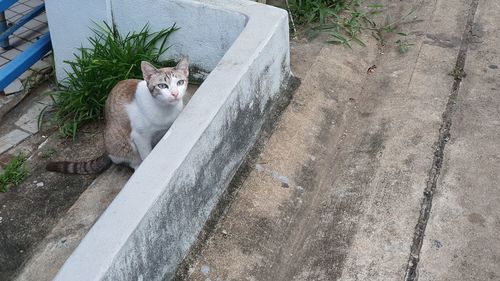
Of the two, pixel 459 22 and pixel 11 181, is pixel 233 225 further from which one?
pixel 459 22

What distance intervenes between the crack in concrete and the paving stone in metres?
2.82

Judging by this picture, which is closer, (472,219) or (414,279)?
(414,279)

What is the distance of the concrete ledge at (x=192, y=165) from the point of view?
2.44 m

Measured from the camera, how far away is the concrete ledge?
7.99 ft

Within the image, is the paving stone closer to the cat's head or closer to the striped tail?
the striped tail

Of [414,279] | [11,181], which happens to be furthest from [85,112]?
[414,279]

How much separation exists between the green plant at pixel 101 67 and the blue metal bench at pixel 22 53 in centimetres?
40

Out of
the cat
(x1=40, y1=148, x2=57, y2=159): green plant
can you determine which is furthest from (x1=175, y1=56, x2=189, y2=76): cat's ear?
(x1=40, y1=148, x2=57, y2=159): green plant

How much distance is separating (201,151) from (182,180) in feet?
0.74

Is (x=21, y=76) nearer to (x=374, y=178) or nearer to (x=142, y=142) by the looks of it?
(x=142, y=142)

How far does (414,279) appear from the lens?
9.34ft

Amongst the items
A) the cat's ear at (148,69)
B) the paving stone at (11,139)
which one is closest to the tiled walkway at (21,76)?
the paving stone at (11,139)

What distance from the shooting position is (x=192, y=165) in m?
2.88

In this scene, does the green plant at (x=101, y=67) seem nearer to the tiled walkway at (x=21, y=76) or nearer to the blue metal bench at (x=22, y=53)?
the tiled walkway at (x=21, y=76)
